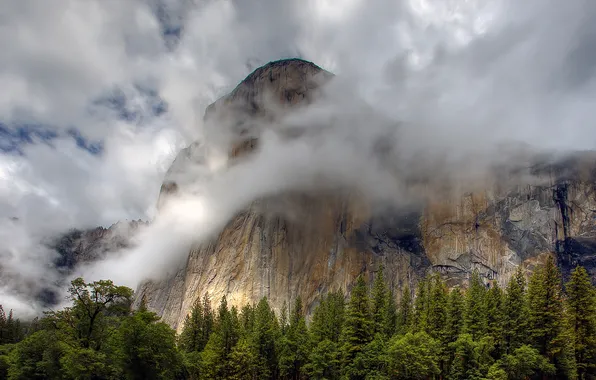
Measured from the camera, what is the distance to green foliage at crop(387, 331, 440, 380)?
46.4 meters

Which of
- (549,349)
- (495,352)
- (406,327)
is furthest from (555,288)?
(406,327)

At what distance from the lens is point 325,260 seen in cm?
13688

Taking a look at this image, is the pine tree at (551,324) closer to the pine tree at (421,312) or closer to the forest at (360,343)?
the forest at (360,343)

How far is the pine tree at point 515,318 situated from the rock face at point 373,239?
71884 millimetres

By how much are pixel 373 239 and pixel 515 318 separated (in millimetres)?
86392

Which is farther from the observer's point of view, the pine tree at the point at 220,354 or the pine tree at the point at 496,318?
the pine tree at the point at 220,354

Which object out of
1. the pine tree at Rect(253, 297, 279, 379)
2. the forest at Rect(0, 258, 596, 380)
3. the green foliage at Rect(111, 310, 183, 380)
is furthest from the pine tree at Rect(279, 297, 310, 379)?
the green foliage at Rect(111, 310, 183, 380)

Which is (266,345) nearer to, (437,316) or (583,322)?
(437,316)

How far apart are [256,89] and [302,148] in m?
29.0

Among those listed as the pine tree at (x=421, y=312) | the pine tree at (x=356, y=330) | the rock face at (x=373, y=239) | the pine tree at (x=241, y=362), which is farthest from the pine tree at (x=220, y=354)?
the rock face at (x=373, y=239)

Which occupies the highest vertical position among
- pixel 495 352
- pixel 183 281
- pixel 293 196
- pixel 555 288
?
pixel 293 196

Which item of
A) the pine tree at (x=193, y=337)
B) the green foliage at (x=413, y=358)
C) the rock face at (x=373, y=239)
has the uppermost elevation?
the rock face at (x=373, y=239)

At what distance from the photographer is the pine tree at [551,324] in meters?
46.8

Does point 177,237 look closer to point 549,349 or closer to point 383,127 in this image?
point 383,127
